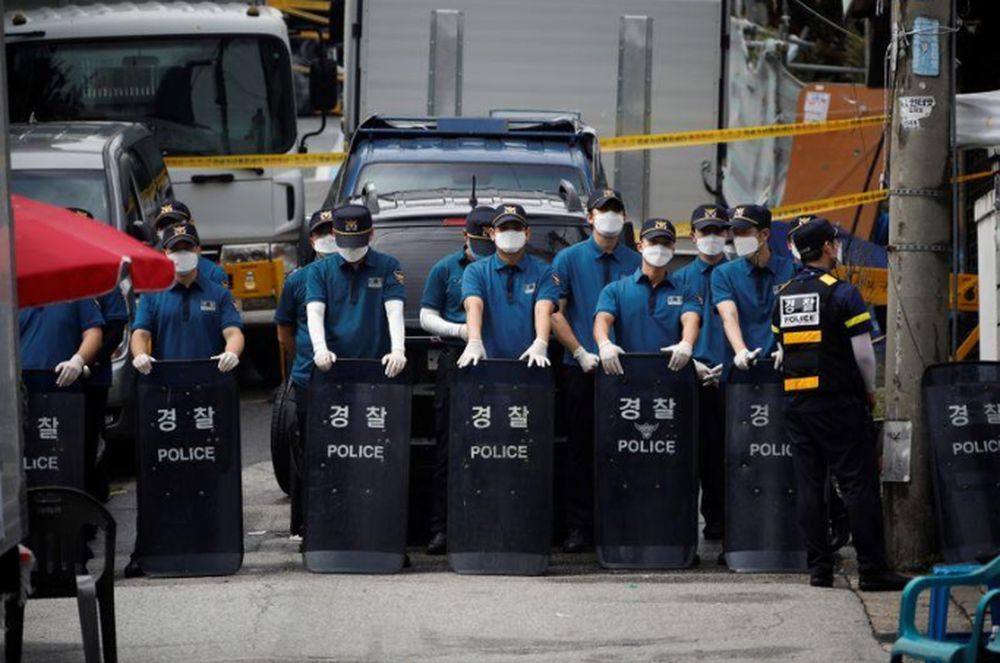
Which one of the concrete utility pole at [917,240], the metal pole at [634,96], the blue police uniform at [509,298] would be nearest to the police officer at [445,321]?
the blue police uniform at [509,298]

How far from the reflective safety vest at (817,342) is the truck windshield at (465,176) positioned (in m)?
3.55

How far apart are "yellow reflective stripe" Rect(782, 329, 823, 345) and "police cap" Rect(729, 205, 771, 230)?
1308mm

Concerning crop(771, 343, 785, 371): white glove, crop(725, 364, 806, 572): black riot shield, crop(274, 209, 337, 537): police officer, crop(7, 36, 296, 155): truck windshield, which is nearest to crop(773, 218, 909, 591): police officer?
crop(771, 343, 785, 371): white glove

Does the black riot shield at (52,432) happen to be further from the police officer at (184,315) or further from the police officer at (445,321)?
the police officer at (445,321)

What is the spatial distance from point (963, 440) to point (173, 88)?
10.7 meters

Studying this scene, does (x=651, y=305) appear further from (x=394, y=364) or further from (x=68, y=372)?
(x=68, y=372)

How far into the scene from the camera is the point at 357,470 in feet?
37.1

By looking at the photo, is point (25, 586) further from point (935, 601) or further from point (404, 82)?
point (404, 82)

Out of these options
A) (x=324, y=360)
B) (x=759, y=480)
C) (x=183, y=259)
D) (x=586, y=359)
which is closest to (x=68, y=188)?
(x=183, y=259)

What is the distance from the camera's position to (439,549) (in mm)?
11898

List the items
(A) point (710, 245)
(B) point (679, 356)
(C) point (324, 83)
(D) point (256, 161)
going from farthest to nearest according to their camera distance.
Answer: (C) point (324, 83)
(D) point (256, 161)
(A) point (710, 245)
(B) point (679, 356)

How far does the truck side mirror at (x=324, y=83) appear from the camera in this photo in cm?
2023

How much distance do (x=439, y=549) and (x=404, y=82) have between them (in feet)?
22.9

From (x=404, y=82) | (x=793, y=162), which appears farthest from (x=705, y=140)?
(x=793, y=162)
